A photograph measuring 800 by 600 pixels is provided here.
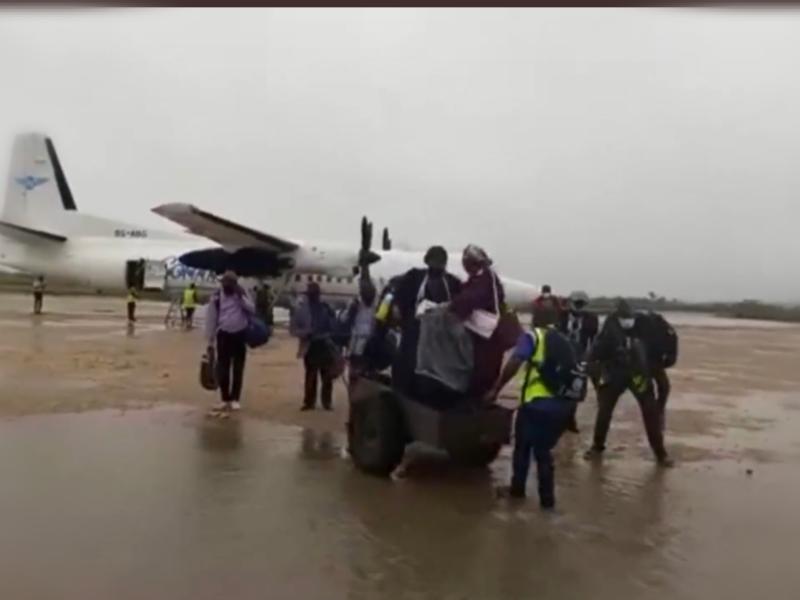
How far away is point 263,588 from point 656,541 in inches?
107

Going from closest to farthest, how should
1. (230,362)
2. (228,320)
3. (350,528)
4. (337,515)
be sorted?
(350,528) < (337,515) < (228,320) < (230,362)

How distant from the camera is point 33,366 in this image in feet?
47.6

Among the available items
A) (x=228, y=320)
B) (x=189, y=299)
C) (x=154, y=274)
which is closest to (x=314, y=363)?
(x=228, y=320)

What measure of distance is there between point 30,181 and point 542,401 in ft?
129

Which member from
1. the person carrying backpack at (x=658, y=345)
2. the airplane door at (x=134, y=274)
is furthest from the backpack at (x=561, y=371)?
the airplane door at (x=134, y=274)

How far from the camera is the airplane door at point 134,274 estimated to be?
115 ft

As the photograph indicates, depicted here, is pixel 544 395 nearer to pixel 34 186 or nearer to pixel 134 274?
pixel 134 274

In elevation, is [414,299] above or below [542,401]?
above

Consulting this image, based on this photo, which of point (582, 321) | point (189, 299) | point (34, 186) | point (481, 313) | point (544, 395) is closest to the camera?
point (544, 395)

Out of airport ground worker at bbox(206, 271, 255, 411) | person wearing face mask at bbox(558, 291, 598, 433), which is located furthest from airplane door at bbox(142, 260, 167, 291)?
airport ground worker at bbox(206, 271, 255, 411)

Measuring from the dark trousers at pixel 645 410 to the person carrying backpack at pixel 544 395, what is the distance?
2.29 metres

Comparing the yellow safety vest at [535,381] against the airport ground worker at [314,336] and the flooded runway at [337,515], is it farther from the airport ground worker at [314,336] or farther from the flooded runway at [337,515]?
the airport ground worker at [314,336]

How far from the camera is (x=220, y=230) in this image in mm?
28828

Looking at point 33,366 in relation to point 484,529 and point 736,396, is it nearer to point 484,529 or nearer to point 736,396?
point 484,529
